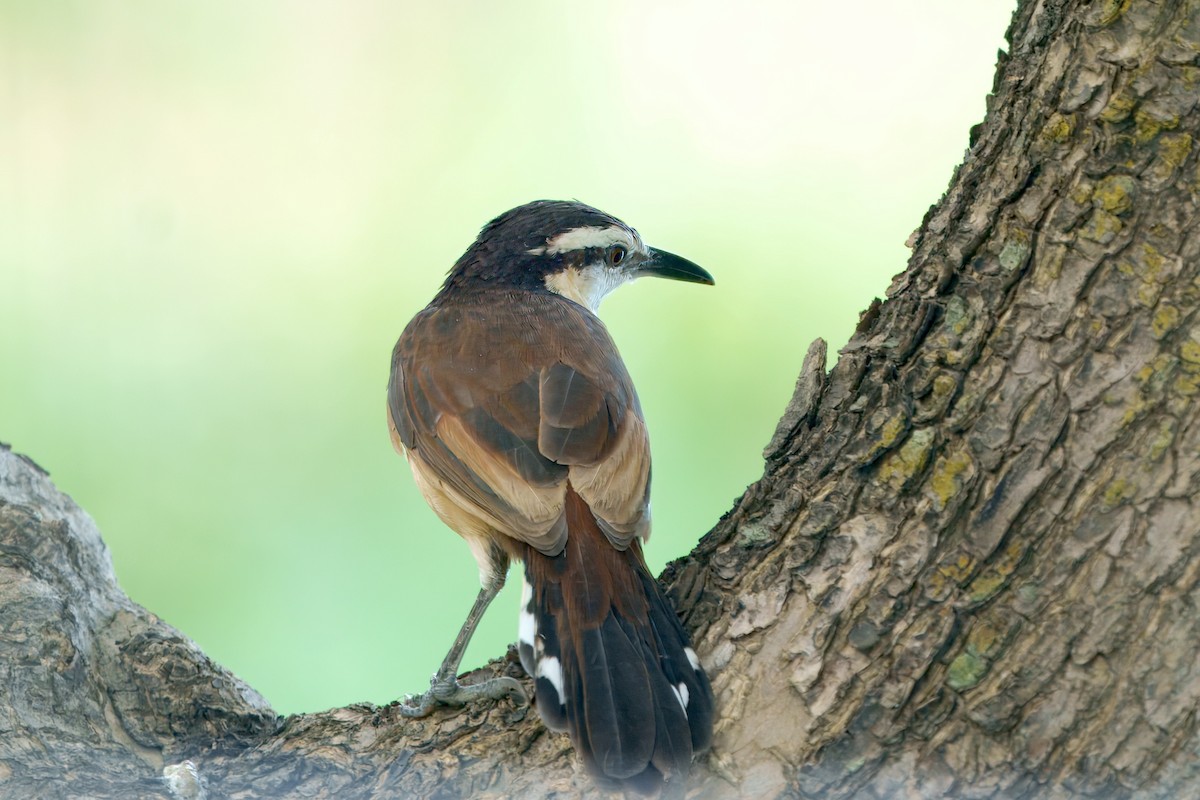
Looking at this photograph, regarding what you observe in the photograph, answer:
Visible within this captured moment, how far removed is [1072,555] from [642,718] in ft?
3.74

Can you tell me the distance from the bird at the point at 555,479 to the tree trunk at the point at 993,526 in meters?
0.15

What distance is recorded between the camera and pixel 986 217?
2885mm

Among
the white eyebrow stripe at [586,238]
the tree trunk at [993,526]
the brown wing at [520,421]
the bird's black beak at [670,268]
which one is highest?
the bird's black beak at [670,268]

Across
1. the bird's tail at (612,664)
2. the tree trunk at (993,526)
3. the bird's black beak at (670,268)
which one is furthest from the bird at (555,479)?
the bird's black beak at (670,268)

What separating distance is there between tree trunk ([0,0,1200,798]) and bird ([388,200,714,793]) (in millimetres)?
151

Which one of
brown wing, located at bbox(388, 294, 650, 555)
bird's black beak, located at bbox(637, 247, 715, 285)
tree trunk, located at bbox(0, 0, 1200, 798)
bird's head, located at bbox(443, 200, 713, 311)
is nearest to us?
tree trunk, located at bbox(0, 0, 1200, 798)

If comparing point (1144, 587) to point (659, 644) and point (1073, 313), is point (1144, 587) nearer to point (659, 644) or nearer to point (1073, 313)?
point (1073, 313)

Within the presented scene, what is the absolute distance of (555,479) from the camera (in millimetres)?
3672

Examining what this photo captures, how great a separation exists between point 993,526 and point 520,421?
177cm

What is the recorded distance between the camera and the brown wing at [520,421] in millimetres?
3615

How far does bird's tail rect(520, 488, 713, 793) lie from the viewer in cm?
284

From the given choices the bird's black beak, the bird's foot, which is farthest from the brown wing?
the bird's black beak

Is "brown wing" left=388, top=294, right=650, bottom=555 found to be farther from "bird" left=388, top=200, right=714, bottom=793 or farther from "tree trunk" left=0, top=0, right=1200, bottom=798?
"tree trunk" left=0, top=0, right=1200, bottom=798

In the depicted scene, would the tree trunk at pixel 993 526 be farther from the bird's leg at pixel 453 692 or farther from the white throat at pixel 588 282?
the white throat at pixel 588 282
